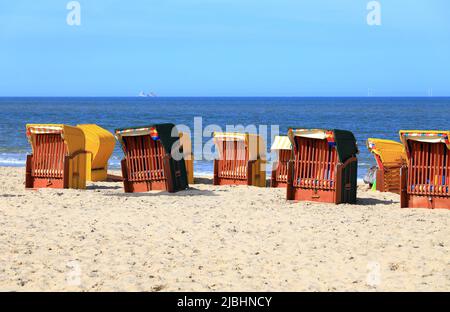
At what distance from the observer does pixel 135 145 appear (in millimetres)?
13781

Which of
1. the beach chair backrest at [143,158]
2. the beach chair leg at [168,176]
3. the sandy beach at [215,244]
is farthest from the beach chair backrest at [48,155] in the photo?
the beach chair leg at [168,176]

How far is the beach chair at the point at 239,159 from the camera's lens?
15.3m

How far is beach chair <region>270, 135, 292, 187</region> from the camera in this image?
15.3 m

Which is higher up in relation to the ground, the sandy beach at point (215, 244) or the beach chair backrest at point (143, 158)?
the beach chair backrest at point (143, 158)

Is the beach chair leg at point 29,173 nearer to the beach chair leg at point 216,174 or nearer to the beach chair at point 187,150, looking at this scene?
the beach chair at point 187,150

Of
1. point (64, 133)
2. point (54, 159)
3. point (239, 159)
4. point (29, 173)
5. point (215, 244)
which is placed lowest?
point (215, 244)

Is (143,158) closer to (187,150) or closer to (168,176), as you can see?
(168,176)

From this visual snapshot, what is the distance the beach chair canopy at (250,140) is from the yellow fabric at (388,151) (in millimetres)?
2277

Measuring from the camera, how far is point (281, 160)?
15.4 metres

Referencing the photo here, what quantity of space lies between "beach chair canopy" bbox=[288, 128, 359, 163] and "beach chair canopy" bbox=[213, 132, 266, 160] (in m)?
2.80

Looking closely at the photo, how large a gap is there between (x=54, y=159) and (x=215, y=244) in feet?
20.1

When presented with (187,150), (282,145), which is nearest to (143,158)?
(187,150)

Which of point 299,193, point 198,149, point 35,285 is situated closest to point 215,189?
point 299,193

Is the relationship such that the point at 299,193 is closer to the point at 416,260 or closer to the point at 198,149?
the point at 416,260
